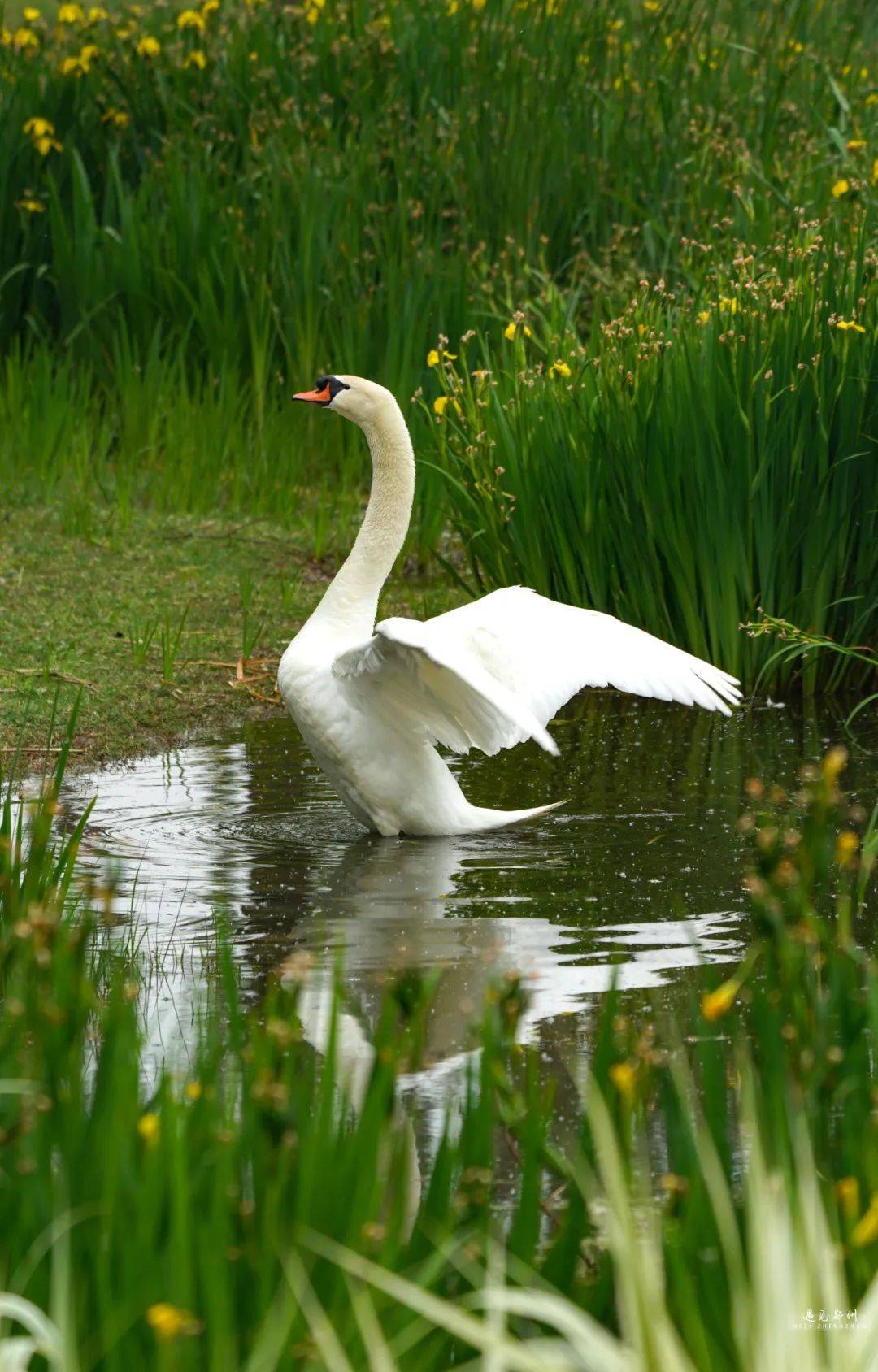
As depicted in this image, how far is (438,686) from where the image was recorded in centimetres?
484

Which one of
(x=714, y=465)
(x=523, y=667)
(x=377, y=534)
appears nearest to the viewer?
(x=523, y=667)

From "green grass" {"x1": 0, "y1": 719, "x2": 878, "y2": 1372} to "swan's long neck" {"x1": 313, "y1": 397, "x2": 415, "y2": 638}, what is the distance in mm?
2861

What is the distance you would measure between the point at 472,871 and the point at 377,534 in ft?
3.68

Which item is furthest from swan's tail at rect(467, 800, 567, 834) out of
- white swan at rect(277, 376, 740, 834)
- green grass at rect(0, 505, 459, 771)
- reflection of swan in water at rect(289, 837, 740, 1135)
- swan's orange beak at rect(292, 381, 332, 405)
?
swan's orange beak at rect(292, 381, 332, 405)

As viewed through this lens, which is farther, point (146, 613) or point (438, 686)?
point (146, 613)

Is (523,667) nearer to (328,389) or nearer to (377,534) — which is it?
(377,534)

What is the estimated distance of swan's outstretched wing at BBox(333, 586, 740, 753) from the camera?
4.88m

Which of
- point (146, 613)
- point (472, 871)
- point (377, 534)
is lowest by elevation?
point (146, 613)

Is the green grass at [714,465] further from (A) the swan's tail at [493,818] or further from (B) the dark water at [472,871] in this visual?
(A) the swan's tail at [493,818]

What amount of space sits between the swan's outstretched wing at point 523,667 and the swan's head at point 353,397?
28.6 inches

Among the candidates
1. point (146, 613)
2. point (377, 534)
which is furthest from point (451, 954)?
point (146, 613)

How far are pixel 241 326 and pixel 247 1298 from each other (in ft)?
27.1

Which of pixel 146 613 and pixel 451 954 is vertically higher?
pixel 451 954

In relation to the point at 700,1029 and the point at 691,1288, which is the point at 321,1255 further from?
the point at 700,1029
